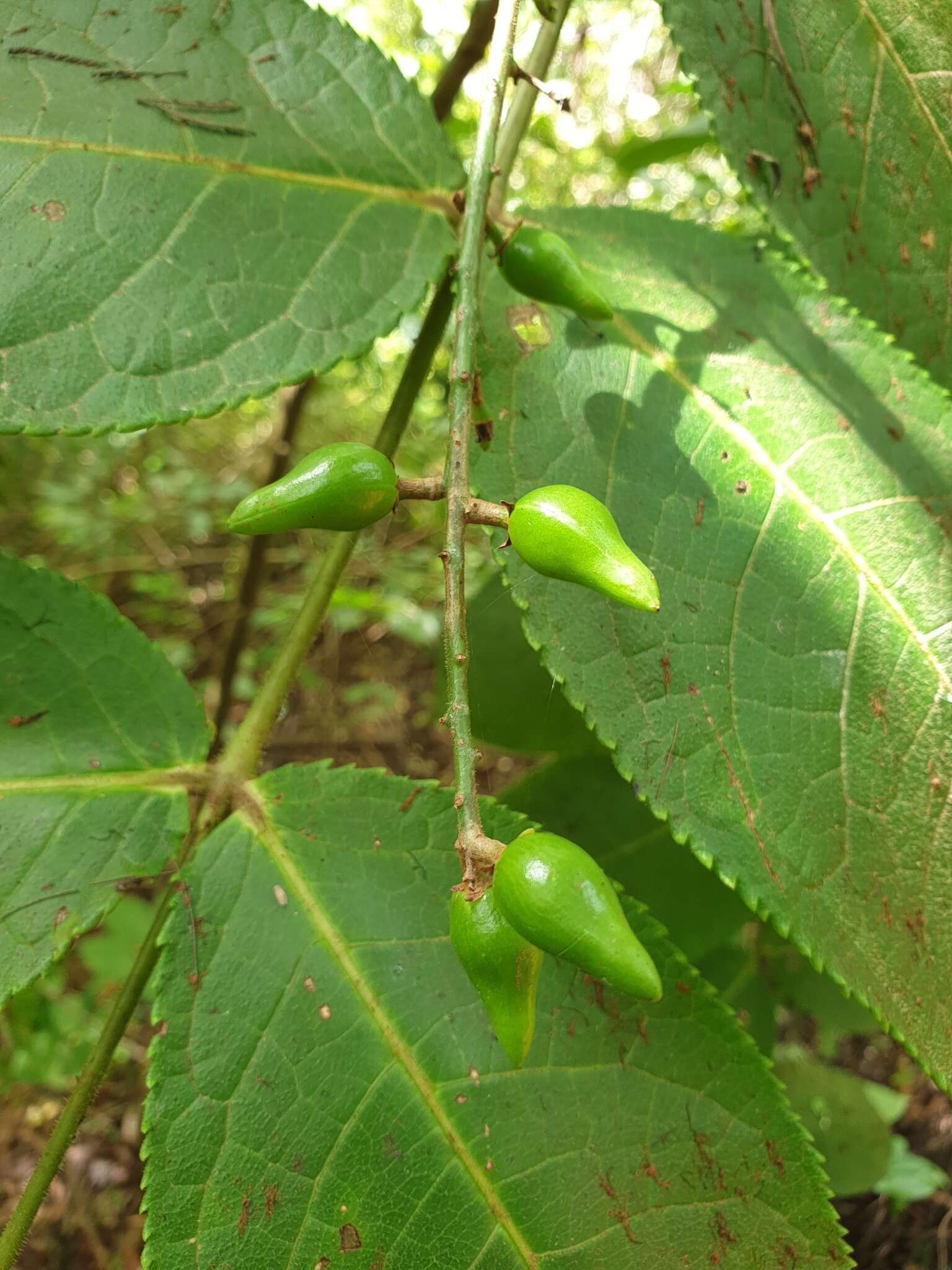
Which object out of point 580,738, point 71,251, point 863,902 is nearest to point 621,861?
point 580,738

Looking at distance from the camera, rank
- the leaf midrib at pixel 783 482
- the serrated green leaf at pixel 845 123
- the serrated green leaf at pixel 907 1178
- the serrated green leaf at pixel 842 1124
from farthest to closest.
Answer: the serrated green leaf at pixel 907 1178
the serrated green leaf at pixel 842 1124
the serrated green leaf at pixel 845 123
the leaf midrib at pixel 783 482

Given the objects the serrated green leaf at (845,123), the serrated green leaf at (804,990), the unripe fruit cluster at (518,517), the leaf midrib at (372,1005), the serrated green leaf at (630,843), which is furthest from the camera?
the serrated green leaf at (804,990)

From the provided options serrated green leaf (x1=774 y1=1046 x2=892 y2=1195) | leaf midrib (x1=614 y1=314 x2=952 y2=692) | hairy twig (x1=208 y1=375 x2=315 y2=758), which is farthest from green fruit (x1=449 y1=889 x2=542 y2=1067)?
hairy twig (x1=208 y1=375 x2=315 y2=758)

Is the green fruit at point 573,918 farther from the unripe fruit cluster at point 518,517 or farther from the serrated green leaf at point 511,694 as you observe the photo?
the serrated green leaf at point 511,694

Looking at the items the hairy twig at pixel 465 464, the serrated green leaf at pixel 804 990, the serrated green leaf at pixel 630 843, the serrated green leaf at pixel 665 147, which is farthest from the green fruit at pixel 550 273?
the serrated green leaf at pixel 804 990

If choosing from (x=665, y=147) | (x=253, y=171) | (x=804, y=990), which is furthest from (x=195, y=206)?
(x=804, y=990)

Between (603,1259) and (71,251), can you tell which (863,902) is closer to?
(603,1259)
